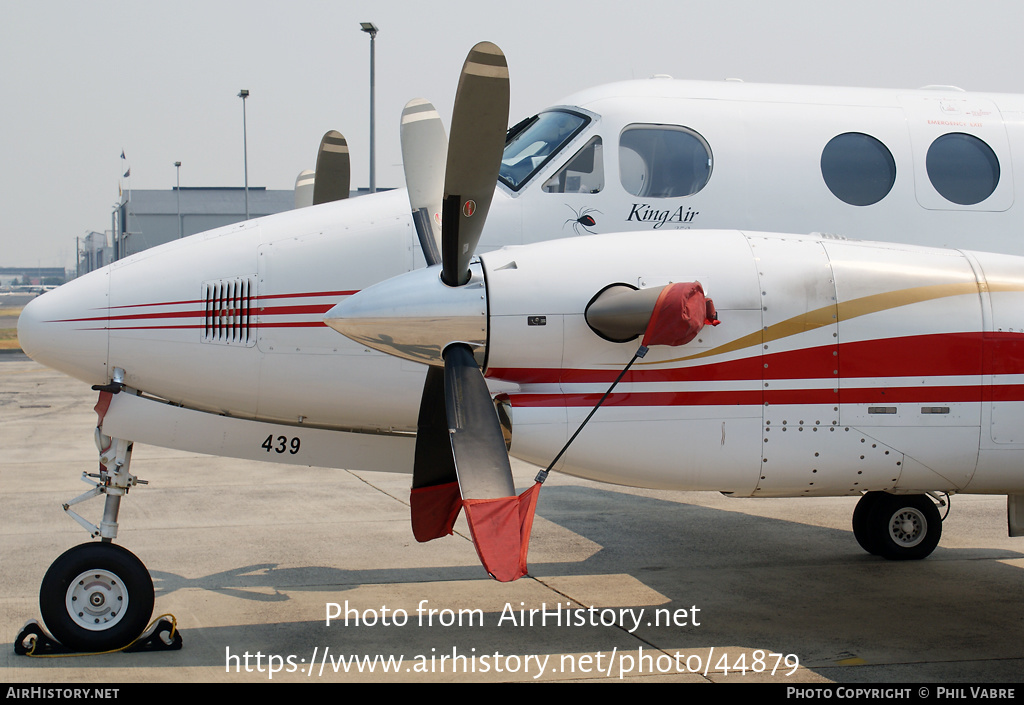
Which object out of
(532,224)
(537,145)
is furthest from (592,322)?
(537,145)

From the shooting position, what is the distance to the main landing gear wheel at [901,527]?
8297mm

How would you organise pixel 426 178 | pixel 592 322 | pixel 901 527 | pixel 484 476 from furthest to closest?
pixel 901 527, pixel 426 178, pixel 592 322, pixel 484 476

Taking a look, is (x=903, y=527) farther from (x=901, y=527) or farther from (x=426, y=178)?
(x=426, y=178)

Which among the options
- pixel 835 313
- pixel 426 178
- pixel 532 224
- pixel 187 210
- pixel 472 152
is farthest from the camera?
pixel 187 210

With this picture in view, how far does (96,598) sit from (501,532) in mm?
2810

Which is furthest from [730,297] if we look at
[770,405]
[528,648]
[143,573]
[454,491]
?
[143,573]

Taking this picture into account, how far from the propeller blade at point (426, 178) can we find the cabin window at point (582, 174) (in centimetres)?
89

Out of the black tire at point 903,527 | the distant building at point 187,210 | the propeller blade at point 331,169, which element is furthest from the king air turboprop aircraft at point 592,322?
the distant building at point 187,210

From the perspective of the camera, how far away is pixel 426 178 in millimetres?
6273

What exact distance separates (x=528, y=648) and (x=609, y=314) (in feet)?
7.26

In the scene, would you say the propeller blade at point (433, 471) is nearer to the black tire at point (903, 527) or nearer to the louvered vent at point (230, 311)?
the louvered vent at point (230, 311)

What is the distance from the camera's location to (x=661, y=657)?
5723 millimetres

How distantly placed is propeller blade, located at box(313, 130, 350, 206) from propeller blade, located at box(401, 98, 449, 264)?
205 centimetres

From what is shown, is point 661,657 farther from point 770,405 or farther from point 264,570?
point 264,570
